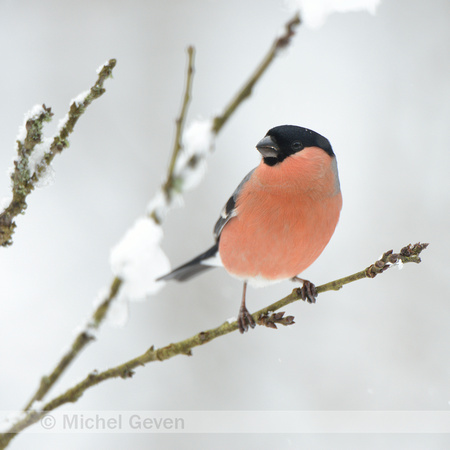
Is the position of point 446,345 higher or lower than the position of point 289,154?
higher

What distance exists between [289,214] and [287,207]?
0.02m

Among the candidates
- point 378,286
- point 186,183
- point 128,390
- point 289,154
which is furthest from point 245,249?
point 378,286

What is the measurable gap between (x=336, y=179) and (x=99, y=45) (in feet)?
11.7

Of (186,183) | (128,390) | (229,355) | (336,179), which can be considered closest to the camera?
(186,183)

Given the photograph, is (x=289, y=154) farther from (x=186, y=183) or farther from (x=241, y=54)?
(x=241, y=54)

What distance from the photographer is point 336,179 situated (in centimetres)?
176

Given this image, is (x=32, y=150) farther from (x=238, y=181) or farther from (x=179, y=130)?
(x=238, y=181)

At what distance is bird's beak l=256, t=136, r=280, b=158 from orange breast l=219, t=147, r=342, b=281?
1.9 inches

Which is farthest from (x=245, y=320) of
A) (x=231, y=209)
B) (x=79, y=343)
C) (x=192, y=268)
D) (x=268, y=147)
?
(x=79, y=343)

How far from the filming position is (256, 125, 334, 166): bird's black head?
5.26 feet

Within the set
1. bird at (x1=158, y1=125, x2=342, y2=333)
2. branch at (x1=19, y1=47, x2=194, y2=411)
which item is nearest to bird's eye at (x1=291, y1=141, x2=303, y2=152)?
bird at (x1=158, y1=125, x2=342, y2=333)

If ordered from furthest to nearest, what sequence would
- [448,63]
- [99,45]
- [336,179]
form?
1. [99,45]
2. [448,63]
3. [336,179]

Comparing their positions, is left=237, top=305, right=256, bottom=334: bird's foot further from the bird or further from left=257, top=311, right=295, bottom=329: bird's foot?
left=257, top=311, right=295, bottom=329: bird's foot

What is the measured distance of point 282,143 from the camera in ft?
5.39
